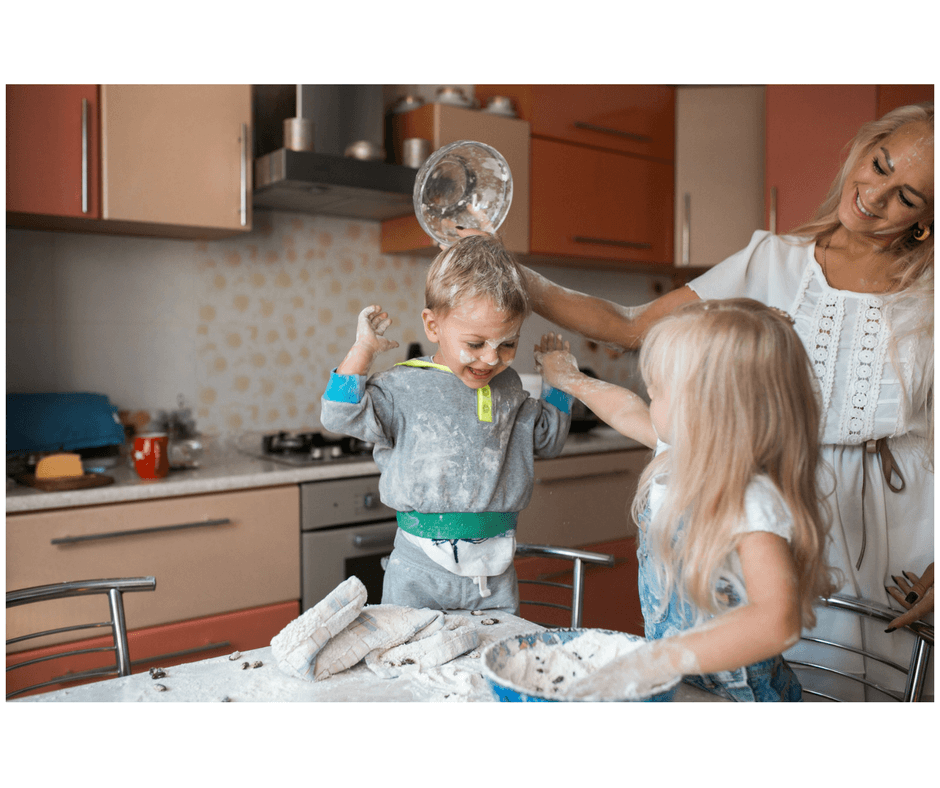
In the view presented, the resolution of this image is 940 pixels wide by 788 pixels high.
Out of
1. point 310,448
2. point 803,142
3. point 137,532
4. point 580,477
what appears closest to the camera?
point 137,532

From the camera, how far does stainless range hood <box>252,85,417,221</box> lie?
6.41 feet

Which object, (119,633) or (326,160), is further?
(326,160)

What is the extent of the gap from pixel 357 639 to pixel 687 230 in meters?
2.37

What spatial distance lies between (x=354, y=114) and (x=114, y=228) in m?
0.72

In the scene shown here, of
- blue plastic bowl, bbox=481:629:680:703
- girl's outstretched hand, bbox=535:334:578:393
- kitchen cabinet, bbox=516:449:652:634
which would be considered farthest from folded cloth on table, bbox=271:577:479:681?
kitchen cabinet, bbox=516:449:652:634

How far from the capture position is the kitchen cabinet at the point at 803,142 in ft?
7.73

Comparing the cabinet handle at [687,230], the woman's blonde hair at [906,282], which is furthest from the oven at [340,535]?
the cabinet handle at [687,230]

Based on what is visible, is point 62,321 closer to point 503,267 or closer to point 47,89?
point 47,89

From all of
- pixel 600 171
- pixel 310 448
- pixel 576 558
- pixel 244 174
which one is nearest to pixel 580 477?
pixel 310 448

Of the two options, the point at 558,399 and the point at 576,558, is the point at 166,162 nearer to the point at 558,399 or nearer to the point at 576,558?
the point at 558,399

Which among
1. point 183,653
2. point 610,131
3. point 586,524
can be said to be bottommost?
point 183,653

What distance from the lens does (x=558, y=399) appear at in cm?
119

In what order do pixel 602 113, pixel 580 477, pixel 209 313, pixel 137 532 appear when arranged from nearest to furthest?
pixel 137 532 < pixel 209 313 < pixel 580 477 < pixel 602 113
